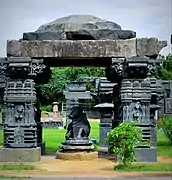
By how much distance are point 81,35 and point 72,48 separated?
61cm

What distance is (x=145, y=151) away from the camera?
1647 cm

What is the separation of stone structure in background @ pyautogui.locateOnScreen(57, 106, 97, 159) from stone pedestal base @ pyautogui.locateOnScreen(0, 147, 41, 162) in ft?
4.62

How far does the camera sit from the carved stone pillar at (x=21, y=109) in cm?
1655

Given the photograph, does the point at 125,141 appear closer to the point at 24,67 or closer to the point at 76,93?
the point at 24,67

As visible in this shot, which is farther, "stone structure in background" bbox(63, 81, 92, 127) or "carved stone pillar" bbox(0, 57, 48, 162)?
"stone structure in background" bbox(63, 81, 92, 127)

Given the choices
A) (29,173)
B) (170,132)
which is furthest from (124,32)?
(170,132)

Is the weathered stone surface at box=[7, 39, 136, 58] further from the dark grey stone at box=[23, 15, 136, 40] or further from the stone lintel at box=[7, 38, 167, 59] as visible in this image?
the dark grey stone at box=[23, 15, 136, 40]

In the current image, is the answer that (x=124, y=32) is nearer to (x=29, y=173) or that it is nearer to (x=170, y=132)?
(x=29, y=173)

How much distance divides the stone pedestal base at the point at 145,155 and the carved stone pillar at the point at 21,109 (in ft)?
9.85

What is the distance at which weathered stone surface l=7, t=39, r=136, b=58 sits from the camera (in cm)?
1648

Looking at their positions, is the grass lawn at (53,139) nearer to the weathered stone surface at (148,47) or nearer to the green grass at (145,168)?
the weathered stone surface at (148,47)

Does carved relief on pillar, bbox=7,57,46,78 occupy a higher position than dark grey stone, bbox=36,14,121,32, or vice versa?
dark grey stone, bbox=36,14,121,32

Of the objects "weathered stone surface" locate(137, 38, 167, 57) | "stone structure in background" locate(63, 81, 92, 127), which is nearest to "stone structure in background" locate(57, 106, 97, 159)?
"weathered stone surface" locate(137, 38, 167, 57)

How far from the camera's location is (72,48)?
16.5m
